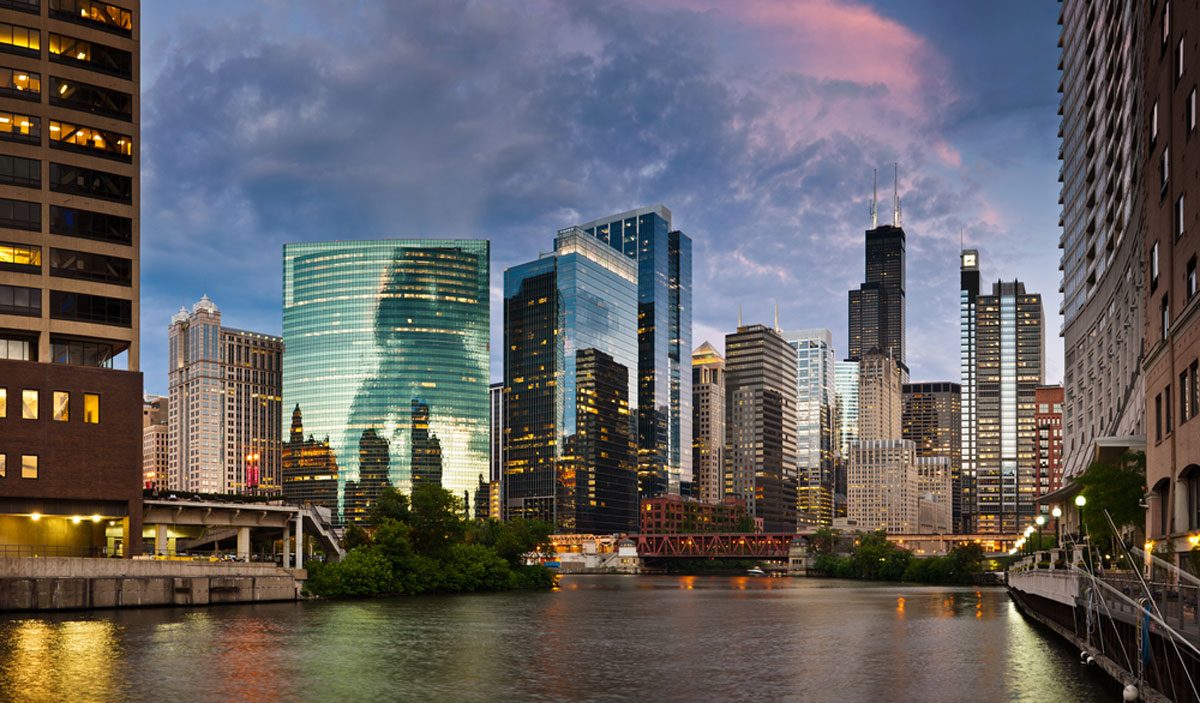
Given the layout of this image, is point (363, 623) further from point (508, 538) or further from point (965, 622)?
point (508, 538)

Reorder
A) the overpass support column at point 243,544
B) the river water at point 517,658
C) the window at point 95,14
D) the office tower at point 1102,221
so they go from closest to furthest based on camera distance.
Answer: the river water at point 517,658 → the office tower at point 1102,221 → the window at point 95,14 → the overpass support column at point 243,544

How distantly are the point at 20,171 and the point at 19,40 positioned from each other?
1116 cm

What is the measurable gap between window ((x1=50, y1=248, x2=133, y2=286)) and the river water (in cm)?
3067

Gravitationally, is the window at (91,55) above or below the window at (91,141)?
above

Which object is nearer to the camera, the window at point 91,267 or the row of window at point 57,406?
the row of window at point 57,406

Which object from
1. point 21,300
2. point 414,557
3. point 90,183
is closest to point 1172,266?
point 90,183

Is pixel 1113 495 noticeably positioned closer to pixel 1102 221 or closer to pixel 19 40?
pixel 1102 221

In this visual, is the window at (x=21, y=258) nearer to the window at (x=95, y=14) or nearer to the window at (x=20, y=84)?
the window at (x=20, y=84)

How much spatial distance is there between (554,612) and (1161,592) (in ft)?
260

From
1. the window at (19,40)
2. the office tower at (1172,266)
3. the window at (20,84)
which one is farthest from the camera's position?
the window at (19,40)

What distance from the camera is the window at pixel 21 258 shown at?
96.7 metres

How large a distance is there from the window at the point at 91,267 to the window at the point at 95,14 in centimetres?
2028

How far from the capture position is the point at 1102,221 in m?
126

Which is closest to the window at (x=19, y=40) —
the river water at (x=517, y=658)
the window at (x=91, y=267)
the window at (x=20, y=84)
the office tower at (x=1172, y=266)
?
the window at (x=20, y=84)
